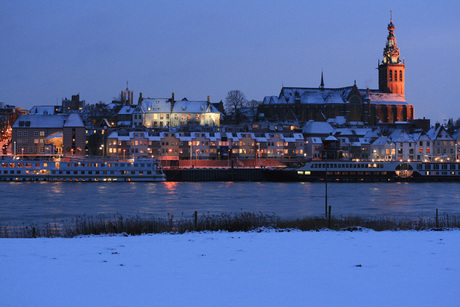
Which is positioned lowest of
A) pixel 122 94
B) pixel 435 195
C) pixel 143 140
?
pixel 435 195

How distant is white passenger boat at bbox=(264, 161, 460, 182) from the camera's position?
72.8m

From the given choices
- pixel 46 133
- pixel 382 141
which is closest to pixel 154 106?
pixel 46 133

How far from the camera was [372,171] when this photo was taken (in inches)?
2911

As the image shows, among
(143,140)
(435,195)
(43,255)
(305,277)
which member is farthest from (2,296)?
(143,140)

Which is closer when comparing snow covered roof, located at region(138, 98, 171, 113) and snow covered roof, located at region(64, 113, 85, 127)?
snow covered roof, located at region(64, 113, 85, 127)

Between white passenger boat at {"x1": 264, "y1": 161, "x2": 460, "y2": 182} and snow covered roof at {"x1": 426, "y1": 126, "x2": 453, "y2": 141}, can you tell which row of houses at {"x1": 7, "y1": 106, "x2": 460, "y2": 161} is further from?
white passenger boat at {"x1": 264, "y1": 161, "x2": 460, "y2": 182}

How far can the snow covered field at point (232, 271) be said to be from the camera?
428 inches

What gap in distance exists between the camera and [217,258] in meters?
14.3

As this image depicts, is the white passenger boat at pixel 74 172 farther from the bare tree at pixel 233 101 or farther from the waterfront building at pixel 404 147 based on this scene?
the bare tree at pixel 233 101

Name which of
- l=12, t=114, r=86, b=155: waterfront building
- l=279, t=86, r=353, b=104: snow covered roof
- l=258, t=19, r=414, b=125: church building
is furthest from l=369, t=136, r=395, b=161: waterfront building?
l=12, t=114, r=86, b=155: waterfront building

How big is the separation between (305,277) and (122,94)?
6825 inches

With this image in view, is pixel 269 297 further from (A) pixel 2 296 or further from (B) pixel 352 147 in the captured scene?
(B) pixel 352 147

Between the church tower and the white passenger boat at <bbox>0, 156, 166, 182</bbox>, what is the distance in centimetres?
10748

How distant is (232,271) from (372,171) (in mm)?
63497
